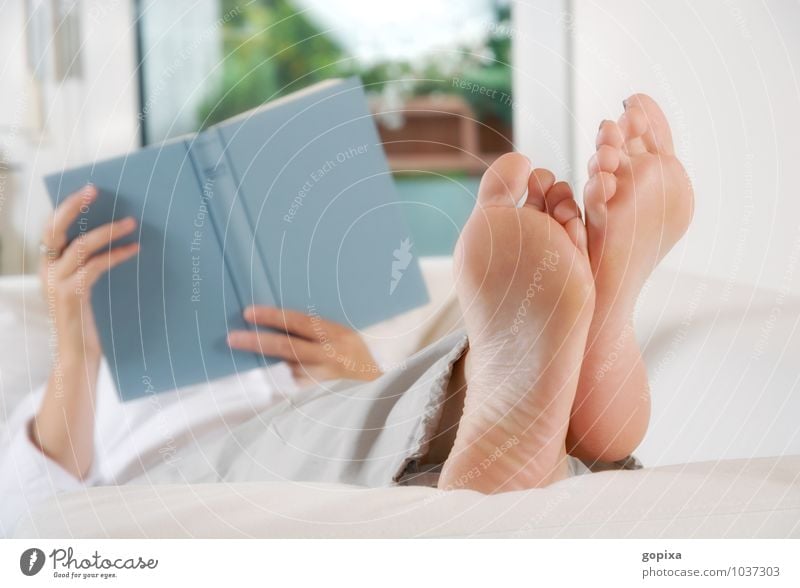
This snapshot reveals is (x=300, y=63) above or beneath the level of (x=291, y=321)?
above

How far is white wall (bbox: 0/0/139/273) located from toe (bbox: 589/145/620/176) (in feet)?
0.90

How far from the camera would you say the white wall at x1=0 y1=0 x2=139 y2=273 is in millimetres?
494

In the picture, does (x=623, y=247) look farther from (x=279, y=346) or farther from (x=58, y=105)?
(x=58, y=105)

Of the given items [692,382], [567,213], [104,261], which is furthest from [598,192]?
[104,261]

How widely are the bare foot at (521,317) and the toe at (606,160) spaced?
2 cm

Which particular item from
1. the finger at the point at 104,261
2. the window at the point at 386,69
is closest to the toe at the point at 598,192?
the window at the point at 386,69

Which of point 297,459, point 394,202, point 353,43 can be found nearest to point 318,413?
point 297,459

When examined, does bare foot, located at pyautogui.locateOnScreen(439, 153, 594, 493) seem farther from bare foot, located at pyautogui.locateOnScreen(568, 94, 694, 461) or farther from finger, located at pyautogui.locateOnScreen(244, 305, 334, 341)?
finger, located at pyautogui.locateOnScreen(244, 305, 334, 341)

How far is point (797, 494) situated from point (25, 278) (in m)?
0.54

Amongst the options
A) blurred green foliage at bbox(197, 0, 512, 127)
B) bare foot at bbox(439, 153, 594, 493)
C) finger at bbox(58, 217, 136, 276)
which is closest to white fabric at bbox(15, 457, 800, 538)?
bare foot at bbox(439, 153, 594, 493)

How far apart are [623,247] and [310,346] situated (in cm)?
22

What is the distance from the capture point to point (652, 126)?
474mm

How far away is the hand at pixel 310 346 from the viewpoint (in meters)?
0.56
